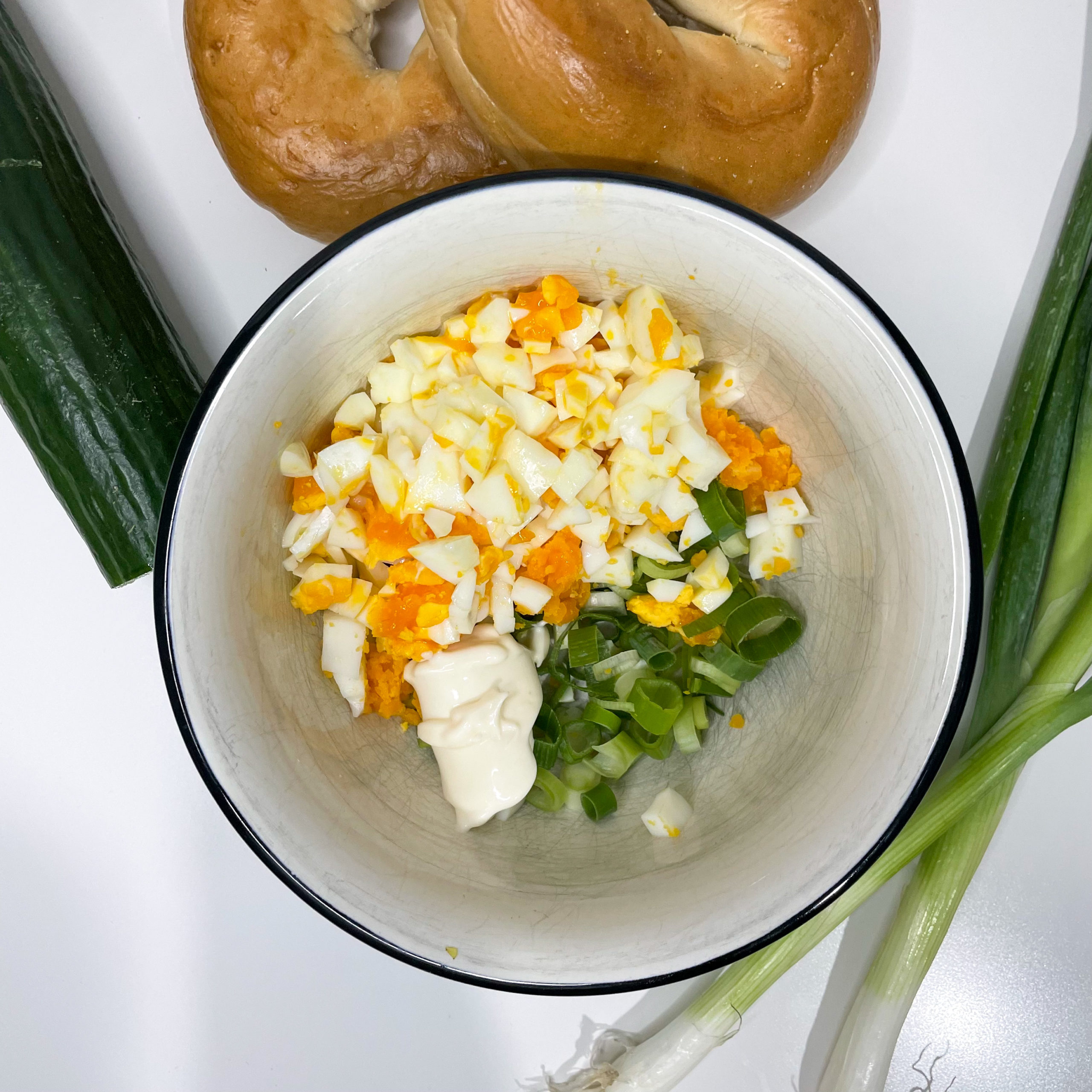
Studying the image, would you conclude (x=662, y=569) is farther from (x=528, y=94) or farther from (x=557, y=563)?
(x=528, y=94)

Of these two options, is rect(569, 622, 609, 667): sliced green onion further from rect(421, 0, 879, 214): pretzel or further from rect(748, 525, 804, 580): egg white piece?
rect(421, 0, 879, 214): pretzel

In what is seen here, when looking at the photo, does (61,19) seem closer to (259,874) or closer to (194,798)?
(194,798)

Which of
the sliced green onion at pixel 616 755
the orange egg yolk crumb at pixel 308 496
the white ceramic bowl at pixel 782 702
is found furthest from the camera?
the sliced green onion at pixel 616 755

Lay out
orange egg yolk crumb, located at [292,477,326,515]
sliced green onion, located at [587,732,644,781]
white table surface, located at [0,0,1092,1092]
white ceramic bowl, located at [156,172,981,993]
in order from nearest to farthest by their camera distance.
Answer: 1. white ceramic bowl, located at [156,172,981,993]
2. orange egg yolk crumb, located at [292,477,326,515]
3. sliced green onion, located at [587,732,644,781]
4. white table surface, located at [0,0,1092,1092]

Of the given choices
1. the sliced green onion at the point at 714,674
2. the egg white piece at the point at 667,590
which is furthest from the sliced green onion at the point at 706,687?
the egg white piece at the point at 667,590

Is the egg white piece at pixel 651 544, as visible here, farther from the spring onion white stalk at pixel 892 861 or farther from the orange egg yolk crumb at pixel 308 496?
the spring onion white stalk at pixel 892 861

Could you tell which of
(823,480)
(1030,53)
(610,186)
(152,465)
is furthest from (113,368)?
(1030,53)

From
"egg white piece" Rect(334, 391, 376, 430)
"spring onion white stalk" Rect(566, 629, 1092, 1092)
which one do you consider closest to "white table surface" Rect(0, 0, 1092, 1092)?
"spring onion white stalk" Rect(566, 629, 1092, 1092)
